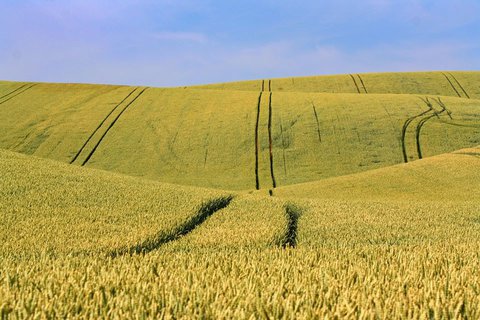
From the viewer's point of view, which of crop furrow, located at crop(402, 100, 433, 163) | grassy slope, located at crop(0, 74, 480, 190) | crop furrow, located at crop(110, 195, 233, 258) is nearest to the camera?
crop furrow, located at crop(110, 195, 233, 258)

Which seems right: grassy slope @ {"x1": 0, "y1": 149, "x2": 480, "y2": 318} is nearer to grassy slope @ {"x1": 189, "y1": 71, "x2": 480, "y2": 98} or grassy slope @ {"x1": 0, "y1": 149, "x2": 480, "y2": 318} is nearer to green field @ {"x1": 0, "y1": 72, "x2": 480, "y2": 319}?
green field @ {"x1": 0, "y1": 72, "x2": 480, "y2": 319}

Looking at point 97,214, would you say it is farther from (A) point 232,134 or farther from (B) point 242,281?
(A) point 232,134

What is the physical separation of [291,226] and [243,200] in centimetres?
625

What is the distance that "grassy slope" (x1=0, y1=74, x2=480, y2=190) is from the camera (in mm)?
47812

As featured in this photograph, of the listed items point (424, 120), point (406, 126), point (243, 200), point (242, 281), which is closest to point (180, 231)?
point (243, 200)

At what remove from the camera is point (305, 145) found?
51875 millimetres

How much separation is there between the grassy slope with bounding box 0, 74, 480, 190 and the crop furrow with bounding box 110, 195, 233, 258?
21.4 m

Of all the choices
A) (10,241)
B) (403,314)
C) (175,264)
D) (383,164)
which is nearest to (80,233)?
(10,241)

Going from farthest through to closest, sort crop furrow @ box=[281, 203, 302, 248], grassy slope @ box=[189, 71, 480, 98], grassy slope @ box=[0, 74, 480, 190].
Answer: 1. grassy slope @ box=[189, 71, 480, 98]
2. grassy slope @ box=[0, 74, 480, 190]
3. crop furrow @ box=[281, 203, 302, 248]

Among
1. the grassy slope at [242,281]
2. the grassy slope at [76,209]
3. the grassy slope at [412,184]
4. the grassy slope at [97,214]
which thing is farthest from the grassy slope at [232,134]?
the grassy slope at [242,281]

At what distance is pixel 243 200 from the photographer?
23094mm

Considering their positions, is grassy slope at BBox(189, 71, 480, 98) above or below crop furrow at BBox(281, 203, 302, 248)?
above

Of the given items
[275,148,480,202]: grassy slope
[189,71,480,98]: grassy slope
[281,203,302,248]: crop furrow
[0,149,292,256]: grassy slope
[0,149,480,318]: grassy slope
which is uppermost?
[189,71,480,98]: grassy slope

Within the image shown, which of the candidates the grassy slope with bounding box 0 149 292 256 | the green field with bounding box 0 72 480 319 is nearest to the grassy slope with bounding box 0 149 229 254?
the grassy slope with bounding box 0 149 292 256
